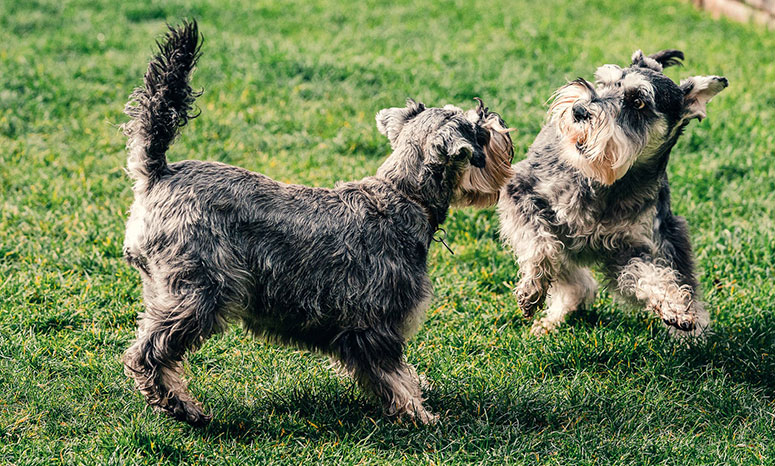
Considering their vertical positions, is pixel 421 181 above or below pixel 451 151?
below

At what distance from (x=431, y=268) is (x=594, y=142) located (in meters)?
1.81

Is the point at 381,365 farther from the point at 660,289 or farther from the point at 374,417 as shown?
the point at 660,289

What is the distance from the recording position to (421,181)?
432cm

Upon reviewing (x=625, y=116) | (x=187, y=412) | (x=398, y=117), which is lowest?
(x=187, y=412)

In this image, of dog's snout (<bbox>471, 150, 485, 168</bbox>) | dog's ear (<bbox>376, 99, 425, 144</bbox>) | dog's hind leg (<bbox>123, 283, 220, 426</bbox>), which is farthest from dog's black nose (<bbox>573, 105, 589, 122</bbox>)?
dog's hind leg (<bbox>123, 283, 220, 426</bbox>)

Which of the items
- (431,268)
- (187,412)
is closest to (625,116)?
(431,268)

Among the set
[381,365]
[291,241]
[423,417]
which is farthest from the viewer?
[423,417]

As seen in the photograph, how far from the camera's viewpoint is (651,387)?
4.82 meters

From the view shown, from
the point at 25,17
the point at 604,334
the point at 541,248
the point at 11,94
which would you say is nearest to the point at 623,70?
Result: the point at 541,248

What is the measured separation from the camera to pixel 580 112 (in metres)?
4.75

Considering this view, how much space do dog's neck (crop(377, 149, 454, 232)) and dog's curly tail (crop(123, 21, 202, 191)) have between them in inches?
44.4

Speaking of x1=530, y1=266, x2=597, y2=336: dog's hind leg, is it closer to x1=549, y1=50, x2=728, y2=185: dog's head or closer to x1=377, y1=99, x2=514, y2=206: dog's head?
x1=549, y1=50, x2=728, y2=185: dog's head

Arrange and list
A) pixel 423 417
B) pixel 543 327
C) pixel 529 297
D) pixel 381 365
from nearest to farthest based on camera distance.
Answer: pixel 381 365
pixel 423 417
pixel 529 297
pixel 543 327

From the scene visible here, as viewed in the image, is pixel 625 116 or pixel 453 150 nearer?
pixel 453 150
